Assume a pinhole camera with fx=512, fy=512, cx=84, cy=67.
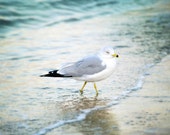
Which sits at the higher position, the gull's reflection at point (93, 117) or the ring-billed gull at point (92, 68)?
the ring-billed gull at point (92, 68)

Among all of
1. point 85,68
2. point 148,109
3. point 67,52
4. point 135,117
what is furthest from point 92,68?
point 67,52

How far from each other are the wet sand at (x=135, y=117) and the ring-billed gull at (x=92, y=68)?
1.36 ft

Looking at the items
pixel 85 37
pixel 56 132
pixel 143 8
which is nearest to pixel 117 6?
pixel 143 8

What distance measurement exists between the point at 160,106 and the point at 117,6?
30.8 feet

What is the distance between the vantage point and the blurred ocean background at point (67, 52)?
16.8 feet

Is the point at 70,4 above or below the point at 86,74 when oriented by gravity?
above

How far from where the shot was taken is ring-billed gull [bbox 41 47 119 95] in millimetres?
5914

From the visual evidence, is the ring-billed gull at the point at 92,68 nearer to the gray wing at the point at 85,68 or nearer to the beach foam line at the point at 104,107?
the gray wing at the point at 85,68

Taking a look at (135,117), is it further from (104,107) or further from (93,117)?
(104,107)

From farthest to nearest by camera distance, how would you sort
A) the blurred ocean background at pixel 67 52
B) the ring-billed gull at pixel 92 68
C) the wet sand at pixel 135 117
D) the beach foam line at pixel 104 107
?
the ring-billed gull at pixel 92 68 < the blurred ocean background at pixel 67 52 < the beach foam line at pixel 104 107 < the wet sand at pixel 135 117

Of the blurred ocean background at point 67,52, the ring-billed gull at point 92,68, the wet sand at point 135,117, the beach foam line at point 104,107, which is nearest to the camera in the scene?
the wet sand at point 135,117

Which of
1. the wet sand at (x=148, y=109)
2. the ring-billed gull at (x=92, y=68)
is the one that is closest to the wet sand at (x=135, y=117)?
the wet sand at (x=148, y=109)

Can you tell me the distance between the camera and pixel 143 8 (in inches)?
559

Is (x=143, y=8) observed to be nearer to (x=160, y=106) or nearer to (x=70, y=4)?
(x=70, y=4)
